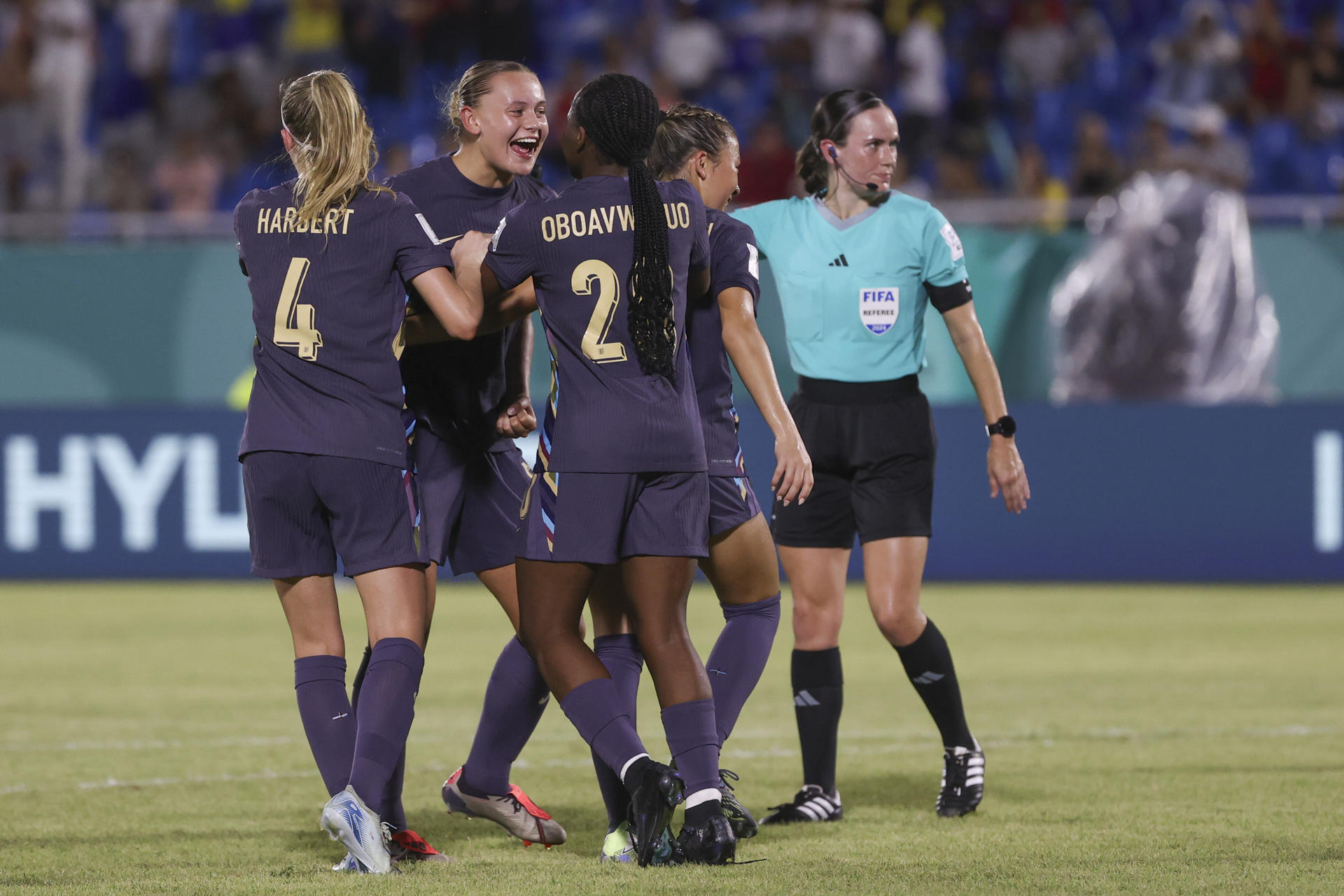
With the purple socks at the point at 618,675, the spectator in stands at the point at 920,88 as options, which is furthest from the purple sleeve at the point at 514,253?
the spectator in stands at the point at 920,88

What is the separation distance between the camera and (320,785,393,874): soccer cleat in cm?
432

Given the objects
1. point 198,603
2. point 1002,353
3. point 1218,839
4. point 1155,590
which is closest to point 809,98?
point 1002,353

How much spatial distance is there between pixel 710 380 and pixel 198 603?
25.4 ft

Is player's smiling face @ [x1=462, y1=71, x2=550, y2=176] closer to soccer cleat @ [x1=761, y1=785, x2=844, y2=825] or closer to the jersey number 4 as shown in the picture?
the jersey number 4

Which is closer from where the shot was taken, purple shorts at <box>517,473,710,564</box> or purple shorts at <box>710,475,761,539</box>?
purple shorts at <box>517,473,710,564</box>

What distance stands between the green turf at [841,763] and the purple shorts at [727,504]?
2.92 ft

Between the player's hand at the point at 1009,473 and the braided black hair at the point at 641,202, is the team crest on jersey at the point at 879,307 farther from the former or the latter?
the braided black hair at the point at 641,202

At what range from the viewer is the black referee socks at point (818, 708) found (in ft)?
18.0

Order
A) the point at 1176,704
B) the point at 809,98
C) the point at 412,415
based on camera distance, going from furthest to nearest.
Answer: the point at 809,98
the point at 1176,704
the point at 412,415

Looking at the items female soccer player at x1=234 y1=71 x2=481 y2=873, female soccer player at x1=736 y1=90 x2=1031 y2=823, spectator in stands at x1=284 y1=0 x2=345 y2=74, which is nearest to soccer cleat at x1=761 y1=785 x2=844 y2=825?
female soccer player at x1=736 y1=90 x2=1031 y2=823

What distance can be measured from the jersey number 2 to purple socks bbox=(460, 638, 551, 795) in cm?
104

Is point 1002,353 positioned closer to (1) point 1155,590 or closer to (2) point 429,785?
(1) point 1155,590

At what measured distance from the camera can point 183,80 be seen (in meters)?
16.1

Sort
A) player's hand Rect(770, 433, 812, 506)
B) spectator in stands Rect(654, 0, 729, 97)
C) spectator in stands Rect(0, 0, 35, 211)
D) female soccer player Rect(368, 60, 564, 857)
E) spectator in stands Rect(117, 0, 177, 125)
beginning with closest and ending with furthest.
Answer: player's hand Rect(770, 433, 812, 506) < female soccer player Rect(368, 60, 564, 857) < spectator in stands Rect(0, 0, 35, 211) < spectator in stands Rect(654, 0, 729, 97) < spectator in stands Rect(117, 0, 177, 125)
